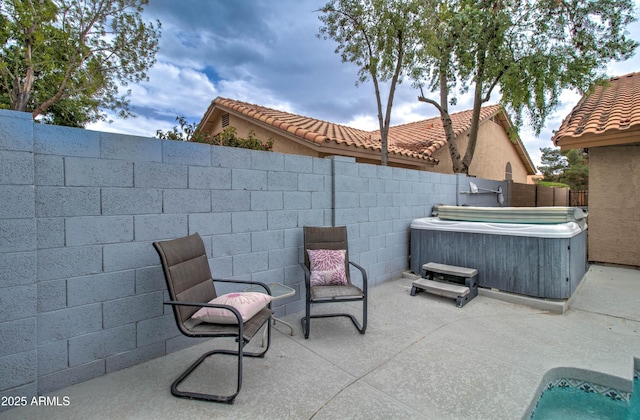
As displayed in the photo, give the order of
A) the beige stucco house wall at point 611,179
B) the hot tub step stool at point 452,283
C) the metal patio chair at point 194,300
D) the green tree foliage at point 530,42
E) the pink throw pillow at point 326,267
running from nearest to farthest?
the metal patio chair at point 194,300
the pink throw pillow at point 326,267
the hot tub step stool at point 452,283
the beige stucco house wall at point 611,179
the green tree foliage at point 530,42

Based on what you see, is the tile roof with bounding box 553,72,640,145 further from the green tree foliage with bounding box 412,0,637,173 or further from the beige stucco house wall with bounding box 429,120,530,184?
the beige stucco house wall with bounding box 429,120,530,184

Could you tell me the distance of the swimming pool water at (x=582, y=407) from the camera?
2461 millimetres

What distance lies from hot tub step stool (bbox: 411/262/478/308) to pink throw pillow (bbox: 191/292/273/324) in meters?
3.05

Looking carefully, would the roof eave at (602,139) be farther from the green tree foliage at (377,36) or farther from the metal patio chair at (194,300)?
the metal patio chair at (194,300)

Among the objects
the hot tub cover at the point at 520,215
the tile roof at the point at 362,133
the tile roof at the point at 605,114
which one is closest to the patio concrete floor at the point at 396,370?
the hot tub cover at the point at 520,215

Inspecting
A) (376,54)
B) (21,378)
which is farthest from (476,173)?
(21,378)

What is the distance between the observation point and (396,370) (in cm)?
274

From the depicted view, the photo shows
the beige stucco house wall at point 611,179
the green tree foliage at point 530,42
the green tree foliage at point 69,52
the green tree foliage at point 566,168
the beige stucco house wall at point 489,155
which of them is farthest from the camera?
the green tree foliage at point 566,168

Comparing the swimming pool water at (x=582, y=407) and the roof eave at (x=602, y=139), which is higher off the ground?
the roof eave at (x=602, y=139)

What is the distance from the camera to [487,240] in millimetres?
4957

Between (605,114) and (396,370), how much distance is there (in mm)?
8201

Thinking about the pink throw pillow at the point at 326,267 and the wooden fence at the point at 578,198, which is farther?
the wooden fence at the point at 578,198

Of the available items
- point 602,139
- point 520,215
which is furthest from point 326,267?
point 602,139

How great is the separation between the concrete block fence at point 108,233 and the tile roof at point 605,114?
6407mm
